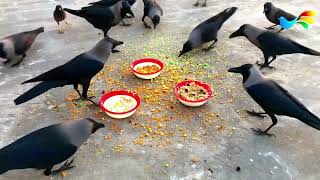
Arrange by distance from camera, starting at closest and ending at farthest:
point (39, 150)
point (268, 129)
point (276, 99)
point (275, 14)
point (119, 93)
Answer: point (39, 150) < point (276, 99) < point (268, 129) < point (119, 93) < point (275, 14)

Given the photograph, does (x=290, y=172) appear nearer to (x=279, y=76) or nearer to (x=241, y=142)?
(x=241, y=142)

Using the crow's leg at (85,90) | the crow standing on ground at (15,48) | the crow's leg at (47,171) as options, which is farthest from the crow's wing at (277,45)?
the crow standing on ground at (15,48)

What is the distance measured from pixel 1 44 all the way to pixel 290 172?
5376mm

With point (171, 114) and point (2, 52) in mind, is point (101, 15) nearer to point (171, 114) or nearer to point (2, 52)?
point (2, 52)

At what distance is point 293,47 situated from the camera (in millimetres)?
5980

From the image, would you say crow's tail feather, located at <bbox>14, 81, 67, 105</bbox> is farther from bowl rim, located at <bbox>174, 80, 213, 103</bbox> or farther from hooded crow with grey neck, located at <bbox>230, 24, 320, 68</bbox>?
hooded crow with grey neck, located at <bbox>230, 24, 320, 68</bbox>

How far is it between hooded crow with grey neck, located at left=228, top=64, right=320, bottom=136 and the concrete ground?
39 cm

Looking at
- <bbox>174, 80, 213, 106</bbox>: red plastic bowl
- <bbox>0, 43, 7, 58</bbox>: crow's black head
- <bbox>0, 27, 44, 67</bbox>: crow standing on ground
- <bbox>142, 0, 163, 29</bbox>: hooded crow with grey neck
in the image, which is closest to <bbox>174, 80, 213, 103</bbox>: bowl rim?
<bbox>174, 80, 213, 106</bbox>: red plastic bowl

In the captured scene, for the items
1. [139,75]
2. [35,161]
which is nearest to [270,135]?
[139,75]

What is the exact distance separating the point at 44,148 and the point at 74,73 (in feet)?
4.93

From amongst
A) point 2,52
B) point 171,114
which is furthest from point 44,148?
point 2,52

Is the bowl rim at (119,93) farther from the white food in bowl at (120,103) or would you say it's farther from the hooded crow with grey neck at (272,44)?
the hooded crow with grey neck at (272,44)

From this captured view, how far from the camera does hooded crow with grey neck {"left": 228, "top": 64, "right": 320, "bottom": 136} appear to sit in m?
4.42

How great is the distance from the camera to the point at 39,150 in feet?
12.5
